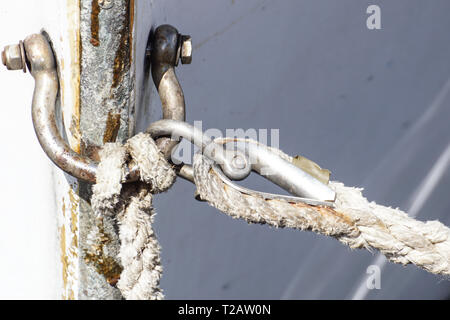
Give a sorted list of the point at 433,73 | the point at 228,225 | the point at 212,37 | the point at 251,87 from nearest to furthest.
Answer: the point at 212,37 → the point at 251,87 → the point at 228,225 → the point at 433,73

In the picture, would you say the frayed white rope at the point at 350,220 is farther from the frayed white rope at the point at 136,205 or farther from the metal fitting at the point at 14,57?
the metal fitting at the point at 14,57

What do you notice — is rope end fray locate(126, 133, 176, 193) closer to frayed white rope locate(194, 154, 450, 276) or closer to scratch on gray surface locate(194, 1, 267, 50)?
A: frayed white rope locate(194, 154, 450, 276)

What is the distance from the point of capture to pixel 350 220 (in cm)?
65

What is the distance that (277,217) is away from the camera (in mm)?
637

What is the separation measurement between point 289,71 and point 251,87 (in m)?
0.13

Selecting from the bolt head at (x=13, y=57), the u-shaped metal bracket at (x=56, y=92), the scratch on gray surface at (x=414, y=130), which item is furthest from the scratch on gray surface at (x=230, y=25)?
the scratch on gray surface at (x=414, y=130)

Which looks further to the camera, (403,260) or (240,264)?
(240,264)

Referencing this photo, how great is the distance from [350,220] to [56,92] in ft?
1.29

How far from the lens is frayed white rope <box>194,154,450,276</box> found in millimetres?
630

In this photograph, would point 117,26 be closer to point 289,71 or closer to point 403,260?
point 403,260

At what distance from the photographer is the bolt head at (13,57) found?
0.64 m

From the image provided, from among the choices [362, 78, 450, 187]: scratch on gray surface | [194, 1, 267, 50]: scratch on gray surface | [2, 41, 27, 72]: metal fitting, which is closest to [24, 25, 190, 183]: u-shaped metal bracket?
[2, 41, 27, 72]: metal fitting

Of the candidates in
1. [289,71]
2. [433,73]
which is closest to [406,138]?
[433,73]

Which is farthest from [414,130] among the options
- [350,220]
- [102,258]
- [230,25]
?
[102,258]
